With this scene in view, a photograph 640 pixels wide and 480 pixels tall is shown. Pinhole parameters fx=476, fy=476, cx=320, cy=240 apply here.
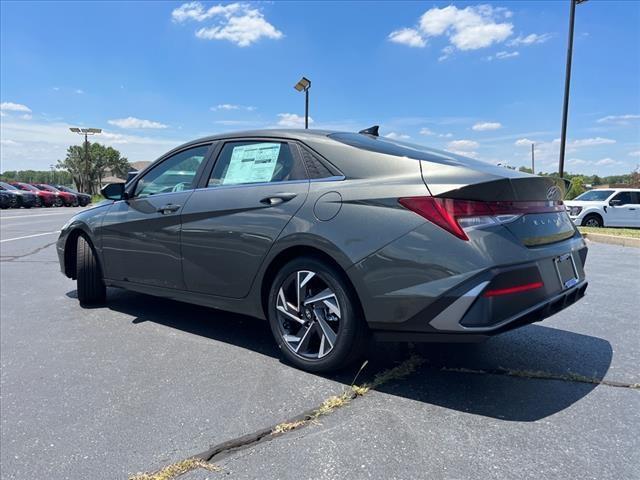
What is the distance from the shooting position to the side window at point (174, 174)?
154 inches

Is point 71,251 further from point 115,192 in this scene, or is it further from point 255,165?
point 255,165

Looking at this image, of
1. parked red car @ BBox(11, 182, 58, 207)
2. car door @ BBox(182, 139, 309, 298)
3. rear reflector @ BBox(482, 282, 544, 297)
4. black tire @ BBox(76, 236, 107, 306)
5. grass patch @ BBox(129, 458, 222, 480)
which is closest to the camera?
grass patch @ BBox(129, 458, 222, 480)

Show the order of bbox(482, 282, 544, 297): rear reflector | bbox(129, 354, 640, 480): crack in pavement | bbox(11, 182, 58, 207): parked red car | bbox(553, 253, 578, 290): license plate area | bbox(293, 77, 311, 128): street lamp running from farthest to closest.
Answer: bbox(11, 182, 58, 207): parked red car < bbox(293, 77, 311, 128): street lamp < bbox(553, 253, 578, 290): license plate area < bbox(482, 282, 544, 297): rear reflector < bbox(129, 354, 640, 480): crack in pavement

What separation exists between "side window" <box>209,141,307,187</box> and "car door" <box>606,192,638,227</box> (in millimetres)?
16648

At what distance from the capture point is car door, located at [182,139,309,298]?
315 cm

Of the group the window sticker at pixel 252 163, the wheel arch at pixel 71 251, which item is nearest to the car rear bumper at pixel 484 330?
the window sticker at pixel 252 163

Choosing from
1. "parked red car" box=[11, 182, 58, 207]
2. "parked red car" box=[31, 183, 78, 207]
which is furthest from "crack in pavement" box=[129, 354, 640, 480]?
"parked red car" box=[31, 183, 78, 207]

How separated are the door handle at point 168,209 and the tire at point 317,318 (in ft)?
3.87

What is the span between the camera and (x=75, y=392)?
9.61 feet

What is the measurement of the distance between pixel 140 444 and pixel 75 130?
176 feet

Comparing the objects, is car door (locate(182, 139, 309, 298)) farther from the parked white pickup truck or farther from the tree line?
the tree line

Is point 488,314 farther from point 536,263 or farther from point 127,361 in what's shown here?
point 127,361

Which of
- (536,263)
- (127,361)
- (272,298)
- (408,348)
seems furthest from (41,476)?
(536,263)

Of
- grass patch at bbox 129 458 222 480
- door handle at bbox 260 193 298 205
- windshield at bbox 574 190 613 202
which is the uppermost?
door handle at bbox 260 193 298 205
